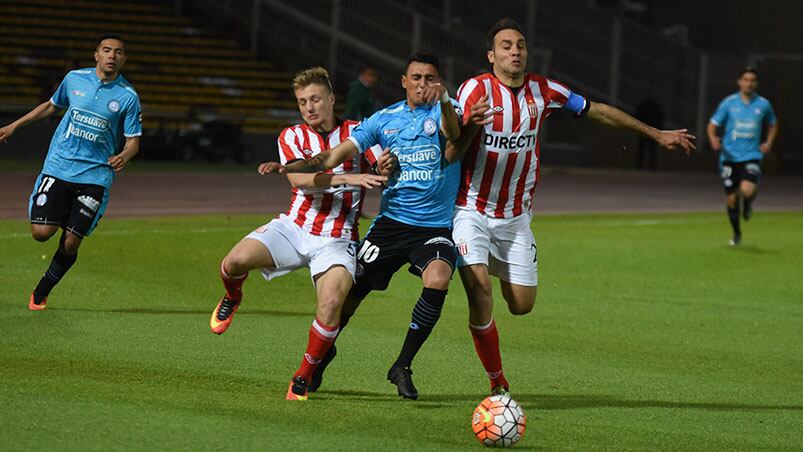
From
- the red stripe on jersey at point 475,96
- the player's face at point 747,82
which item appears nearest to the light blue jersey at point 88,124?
the red stripe on jersey at point 475,96

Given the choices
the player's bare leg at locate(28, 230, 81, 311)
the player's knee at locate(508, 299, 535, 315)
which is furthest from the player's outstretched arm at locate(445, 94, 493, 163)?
the player's bare leg at locate(28, 230, 81, 311)

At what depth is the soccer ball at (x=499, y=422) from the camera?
6.58m

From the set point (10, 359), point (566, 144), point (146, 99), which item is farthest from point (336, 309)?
point (566, 144)

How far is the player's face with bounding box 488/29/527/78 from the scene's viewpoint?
7.79m

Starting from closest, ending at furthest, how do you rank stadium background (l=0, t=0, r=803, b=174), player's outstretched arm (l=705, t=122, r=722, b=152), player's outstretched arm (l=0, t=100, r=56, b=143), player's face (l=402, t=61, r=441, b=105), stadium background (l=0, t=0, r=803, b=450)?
stadium background (l=0, t=0, r=803, b=450) < player's face (l=402, t=61, r=441, b=105) < player's outstretched arm (l=0, t=100, r=56, b=143) < player's outstretched arm (l=705, t=122, r=722, b=152) < stadium background (l=0, t=0, r=803, b=174)

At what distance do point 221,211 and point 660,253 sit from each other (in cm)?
707

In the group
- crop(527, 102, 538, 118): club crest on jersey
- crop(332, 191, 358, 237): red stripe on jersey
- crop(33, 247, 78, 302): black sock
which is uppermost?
crop(527, 102, 538, 118): club crest on jersey

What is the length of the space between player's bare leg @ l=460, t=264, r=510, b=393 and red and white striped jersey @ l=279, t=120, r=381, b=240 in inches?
31.3

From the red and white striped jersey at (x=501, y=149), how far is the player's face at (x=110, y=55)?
12.6 ft

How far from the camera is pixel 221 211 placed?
798 inches

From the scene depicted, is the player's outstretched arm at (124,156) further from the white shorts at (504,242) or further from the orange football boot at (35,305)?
the white shorts at (504,242)

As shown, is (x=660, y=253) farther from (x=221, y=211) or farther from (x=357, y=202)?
(x=357, y=202)

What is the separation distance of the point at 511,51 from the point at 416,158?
858 millimetres

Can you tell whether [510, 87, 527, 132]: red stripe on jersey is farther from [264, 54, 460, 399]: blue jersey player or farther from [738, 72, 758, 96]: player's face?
[738, 72, 758, 96]: player's face
